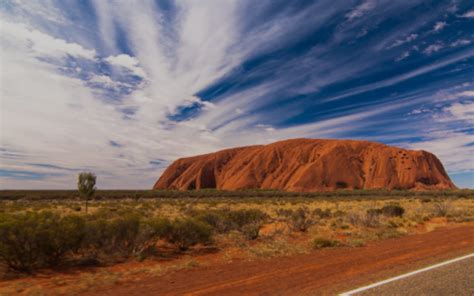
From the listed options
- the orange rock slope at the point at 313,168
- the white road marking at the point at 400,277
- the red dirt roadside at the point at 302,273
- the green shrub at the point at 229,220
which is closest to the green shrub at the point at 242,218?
the green shrub at the point at 229,220

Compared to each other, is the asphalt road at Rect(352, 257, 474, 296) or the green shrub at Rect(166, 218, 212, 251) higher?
the green shrub at Rect(166, 218, 212, 251)

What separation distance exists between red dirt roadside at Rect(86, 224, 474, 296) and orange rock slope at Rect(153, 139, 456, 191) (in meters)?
86.2

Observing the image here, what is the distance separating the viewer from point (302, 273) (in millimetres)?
7254

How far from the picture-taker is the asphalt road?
535cm

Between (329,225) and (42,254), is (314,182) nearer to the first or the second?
(329,225)

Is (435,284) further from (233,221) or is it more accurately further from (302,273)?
(233,221)

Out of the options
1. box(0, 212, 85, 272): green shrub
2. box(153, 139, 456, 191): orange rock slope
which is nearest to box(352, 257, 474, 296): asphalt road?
box(0, 212, 85, 272): green shrub

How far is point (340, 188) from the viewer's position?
308 feet

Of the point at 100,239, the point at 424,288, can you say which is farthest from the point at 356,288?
the point at 100,239

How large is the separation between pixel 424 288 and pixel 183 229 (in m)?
7.72

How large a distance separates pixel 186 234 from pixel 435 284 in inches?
305

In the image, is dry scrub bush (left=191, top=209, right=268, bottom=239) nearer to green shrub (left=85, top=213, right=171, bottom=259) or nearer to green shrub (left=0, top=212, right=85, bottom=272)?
green shrub (left=85, top=213, right=171, bottom=259)

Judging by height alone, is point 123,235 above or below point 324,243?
above

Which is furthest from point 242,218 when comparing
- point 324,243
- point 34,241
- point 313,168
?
point 313,168
